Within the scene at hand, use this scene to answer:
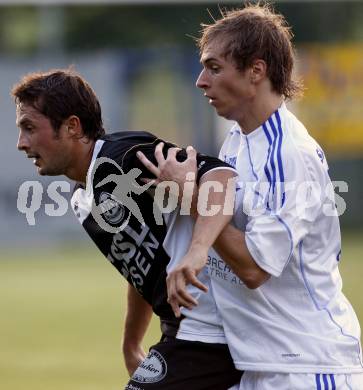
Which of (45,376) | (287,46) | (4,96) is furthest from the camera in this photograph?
(4,96)

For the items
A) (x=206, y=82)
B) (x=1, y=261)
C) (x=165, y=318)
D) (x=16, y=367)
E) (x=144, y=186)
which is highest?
(x=206, y=82)

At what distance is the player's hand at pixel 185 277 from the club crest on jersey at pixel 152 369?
2.12ft

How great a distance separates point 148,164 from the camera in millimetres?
4609

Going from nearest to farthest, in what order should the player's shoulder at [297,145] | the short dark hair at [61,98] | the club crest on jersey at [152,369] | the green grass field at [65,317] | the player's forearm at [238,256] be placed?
the player's forearm at [238,256]
the player's shoulder at [297,145]
the club crest on jersey at [152,369]
the short dark hair at [61,98]
the green grass field at [65,317]

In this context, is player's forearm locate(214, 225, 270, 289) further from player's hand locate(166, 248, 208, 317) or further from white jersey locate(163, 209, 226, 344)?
white jersey locate(163, 209, 226, 344)

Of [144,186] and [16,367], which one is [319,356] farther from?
[16,367]

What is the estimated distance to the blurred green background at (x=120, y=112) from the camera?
13.8 metres

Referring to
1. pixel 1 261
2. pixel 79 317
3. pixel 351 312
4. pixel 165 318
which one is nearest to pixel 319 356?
pixel 351 312

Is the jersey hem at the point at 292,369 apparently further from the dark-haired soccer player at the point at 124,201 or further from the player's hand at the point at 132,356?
the player's hand at the point at 132,356

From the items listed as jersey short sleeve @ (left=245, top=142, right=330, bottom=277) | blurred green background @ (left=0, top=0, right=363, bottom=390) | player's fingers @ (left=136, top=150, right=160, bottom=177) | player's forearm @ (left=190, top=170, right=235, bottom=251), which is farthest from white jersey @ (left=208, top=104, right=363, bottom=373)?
blurred green background @ (left=0, top=0, right=363, bottom=390)

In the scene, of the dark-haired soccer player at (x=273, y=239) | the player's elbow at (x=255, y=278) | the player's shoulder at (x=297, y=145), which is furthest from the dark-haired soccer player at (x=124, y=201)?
the player's elbow at (x=255, y=278)

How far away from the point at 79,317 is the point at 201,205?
8545mm

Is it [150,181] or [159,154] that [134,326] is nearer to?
[150,181]

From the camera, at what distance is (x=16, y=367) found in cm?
966
